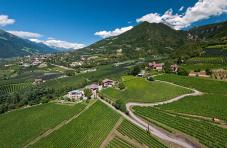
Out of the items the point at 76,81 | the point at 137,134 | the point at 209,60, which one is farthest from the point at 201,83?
the point at 76,81

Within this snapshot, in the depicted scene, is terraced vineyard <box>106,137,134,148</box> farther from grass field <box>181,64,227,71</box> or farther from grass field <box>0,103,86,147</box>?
grass field <box>181,64,227,71</box>

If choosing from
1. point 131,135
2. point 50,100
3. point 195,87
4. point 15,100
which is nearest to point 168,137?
point 131,135

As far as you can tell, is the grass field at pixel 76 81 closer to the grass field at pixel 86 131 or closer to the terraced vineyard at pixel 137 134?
the grass field at pixel 86 131

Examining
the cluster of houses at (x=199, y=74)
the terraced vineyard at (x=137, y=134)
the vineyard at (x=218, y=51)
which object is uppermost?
the vineyard at (x=218, y=51)

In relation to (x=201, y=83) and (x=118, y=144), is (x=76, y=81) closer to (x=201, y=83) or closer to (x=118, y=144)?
(x=201, y=83)

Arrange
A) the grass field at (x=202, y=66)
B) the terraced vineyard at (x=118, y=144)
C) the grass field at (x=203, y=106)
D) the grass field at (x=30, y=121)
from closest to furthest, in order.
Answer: the terraced vineyard at (x=118, y=144) < the grass field at (x=203, y=106) < the grass field at (x=30, y=121) < the grass field at (x=202, y=66)

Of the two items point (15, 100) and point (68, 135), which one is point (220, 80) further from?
point (15, 100)

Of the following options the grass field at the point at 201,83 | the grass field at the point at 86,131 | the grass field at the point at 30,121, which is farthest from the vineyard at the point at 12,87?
the grass field at the point at 201,83
